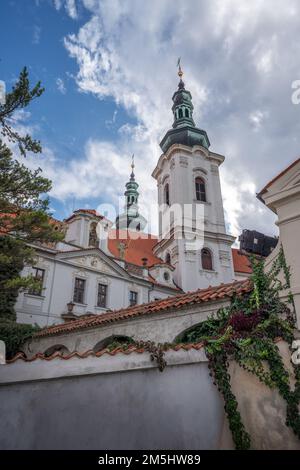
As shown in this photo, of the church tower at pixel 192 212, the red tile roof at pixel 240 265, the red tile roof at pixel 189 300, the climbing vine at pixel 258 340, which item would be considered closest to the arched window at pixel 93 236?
the church tower at pixel 192 212

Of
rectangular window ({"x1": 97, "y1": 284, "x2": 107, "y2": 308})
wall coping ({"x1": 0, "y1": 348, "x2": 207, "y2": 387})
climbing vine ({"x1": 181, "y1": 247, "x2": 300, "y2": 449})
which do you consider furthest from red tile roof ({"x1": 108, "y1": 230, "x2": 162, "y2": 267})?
wall coping ({"x1": 0, "y1": 348, "x2": 207, "y2": 387})

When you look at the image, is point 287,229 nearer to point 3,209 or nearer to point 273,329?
point 273,329

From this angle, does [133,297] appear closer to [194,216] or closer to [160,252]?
[160,252]

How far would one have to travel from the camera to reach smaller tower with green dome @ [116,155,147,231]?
60.4 m

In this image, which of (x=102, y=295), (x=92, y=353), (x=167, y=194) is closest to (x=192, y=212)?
(x=167, y=194)

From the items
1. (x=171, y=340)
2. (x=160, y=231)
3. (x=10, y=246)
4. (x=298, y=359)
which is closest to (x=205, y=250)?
(x=160, y=231)

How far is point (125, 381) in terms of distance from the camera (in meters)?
5.99

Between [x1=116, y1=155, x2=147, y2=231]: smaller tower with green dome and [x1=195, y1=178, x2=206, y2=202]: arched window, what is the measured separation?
80.4 feet

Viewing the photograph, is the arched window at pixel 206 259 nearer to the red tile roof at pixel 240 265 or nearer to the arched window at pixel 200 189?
the arched window at pixel 200 189

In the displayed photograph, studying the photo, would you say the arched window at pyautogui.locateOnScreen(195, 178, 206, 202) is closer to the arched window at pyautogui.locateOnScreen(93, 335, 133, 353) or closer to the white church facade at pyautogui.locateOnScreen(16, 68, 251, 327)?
the white church facade at pyautogui.locateOnScreen(16, 68, 251, 327)

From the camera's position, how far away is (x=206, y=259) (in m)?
33.1

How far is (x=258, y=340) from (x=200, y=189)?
30.6 m

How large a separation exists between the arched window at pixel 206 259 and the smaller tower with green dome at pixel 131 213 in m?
27.1

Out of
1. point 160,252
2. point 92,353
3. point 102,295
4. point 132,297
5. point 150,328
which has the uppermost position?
point 160,252
